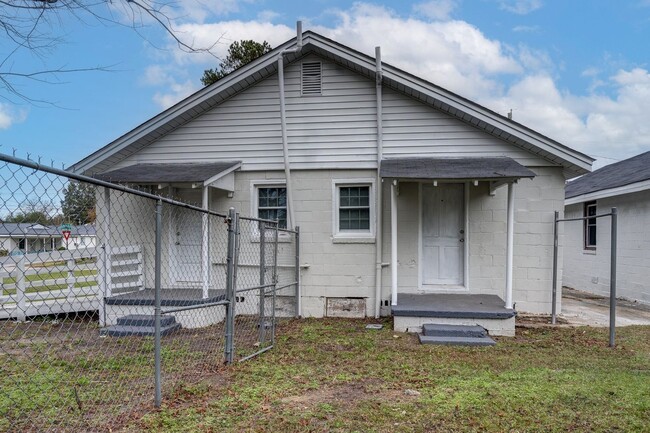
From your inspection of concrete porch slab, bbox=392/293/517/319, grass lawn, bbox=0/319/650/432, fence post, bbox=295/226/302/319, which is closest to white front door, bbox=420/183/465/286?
concrete porch slab, bbox=392/293/517/319

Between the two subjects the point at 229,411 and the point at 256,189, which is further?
the point at 256,189

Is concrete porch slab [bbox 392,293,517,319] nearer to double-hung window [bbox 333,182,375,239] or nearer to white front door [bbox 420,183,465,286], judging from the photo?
white front door [bbox 420,183,465,286]

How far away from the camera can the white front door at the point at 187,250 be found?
943cm

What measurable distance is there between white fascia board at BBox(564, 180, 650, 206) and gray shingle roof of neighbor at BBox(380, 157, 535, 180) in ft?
12.8

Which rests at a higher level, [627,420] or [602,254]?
[602,254]

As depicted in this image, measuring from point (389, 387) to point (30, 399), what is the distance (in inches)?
140

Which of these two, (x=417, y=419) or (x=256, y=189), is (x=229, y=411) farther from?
(x=256, y=189)

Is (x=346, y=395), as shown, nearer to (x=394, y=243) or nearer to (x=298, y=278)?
(x=394, y=243)

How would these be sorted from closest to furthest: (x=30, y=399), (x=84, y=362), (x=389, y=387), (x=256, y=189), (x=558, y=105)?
(x=30, y=399)
(x=389, y=387)
(x=84, y=362)
(x=256, y=189)
(x=558, y=105)

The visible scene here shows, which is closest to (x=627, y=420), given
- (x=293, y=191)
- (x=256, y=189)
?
(x=293, y=191)

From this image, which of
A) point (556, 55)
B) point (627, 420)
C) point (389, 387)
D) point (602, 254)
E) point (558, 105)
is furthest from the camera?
point (558, 105)

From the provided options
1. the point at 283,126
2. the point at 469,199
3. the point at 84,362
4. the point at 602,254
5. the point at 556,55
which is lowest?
the point at 84,362

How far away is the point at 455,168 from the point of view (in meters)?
8.04

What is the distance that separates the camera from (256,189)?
371 inches
